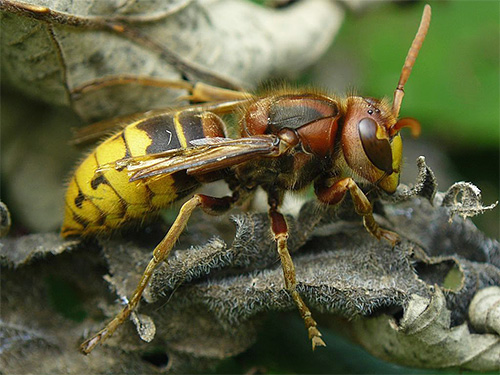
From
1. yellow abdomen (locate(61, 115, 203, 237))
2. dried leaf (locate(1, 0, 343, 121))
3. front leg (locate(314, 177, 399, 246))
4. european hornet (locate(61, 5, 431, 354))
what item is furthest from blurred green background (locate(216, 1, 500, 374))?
yellow abdomen (locate(61, 115, 203, 237))

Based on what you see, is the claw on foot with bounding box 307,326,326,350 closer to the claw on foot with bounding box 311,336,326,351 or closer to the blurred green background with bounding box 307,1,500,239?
the claw on foot with bounding box 311,336,326,351

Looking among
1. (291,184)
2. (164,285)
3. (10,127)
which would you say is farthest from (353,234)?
(10,127)

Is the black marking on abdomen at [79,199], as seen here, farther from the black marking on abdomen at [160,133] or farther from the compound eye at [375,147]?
the compound eye at [375,147]

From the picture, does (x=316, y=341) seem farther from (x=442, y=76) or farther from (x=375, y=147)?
(x=442, y=76)

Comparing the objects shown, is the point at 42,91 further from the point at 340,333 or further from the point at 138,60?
the point at 340,333

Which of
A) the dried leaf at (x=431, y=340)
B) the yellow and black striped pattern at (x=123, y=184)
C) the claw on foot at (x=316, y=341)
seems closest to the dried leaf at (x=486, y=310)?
the dried leaf at (x=431, y=340)

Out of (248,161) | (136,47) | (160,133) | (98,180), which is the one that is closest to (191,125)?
(160,133)
